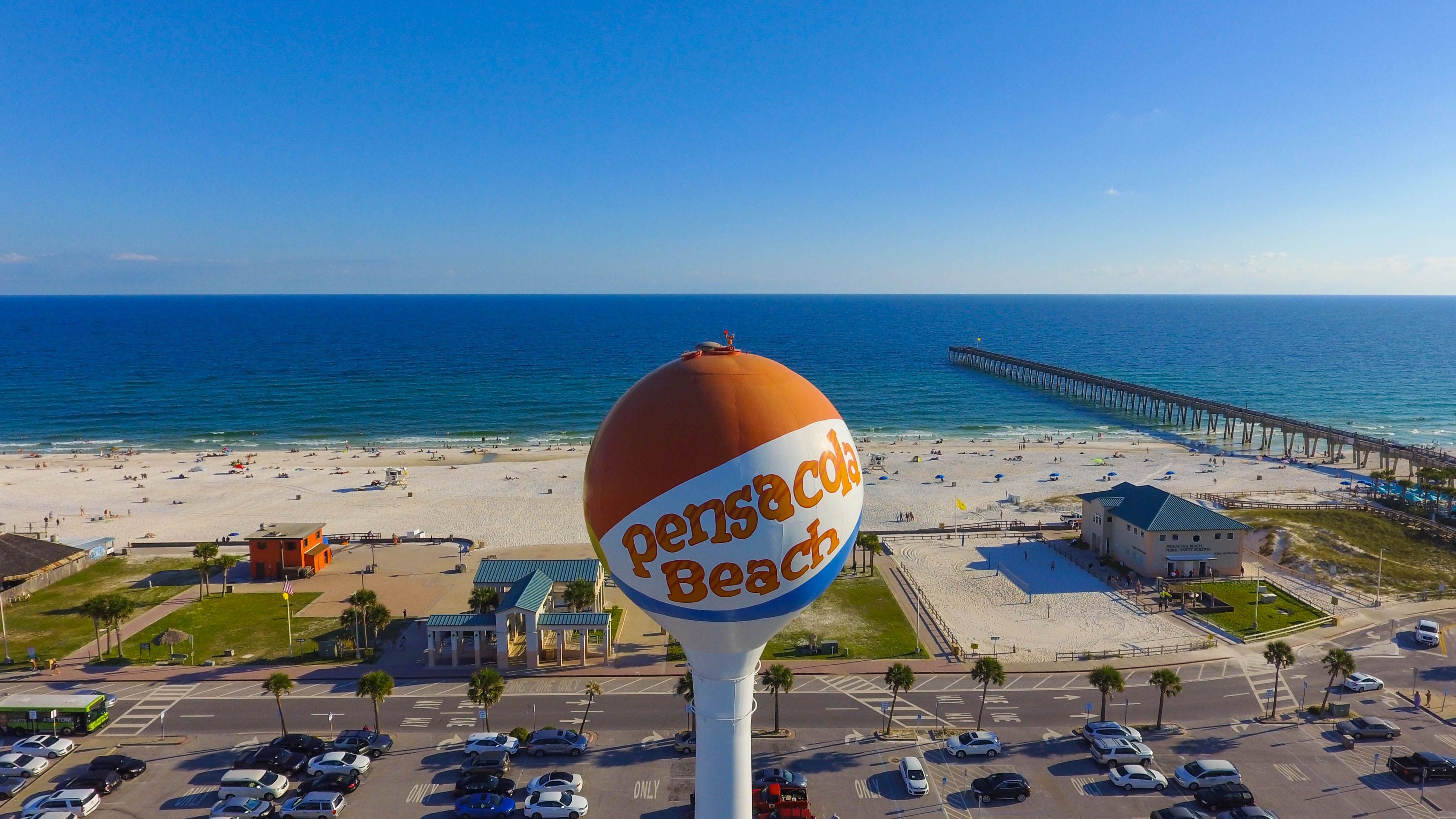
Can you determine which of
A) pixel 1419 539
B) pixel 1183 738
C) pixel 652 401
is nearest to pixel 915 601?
pixel 1183 738

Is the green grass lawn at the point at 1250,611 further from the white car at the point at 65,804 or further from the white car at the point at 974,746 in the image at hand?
the white car at the point at 65,804

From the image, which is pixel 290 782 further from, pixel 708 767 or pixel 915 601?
pixel 915 601

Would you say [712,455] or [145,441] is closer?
[712,455]

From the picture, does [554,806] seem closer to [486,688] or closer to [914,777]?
[486,688]

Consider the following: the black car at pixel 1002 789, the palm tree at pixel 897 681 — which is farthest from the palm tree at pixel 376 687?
the black car at pixel 1002 789

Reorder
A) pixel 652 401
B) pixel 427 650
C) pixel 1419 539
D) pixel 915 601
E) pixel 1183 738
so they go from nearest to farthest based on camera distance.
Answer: pixel 652 401, pixel 1183 738, pixel 427 650, pixel 915 601, pixel 1419 539

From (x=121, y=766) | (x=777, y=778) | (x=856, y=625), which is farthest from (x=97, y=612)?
(x=856, y=625)
